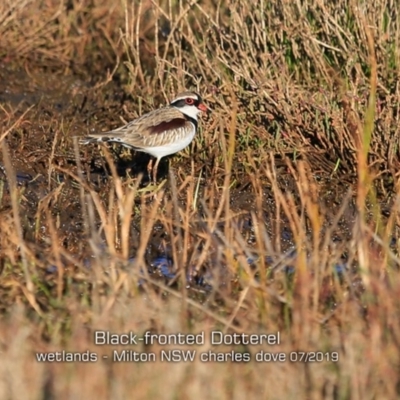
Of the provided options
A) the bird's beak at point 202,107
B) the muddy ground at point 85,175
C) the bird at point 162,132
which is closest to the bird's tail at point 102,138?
the bird at point 162,132

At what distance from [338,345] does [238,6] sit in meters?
4.12

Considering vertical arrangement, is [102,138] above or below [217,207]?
above

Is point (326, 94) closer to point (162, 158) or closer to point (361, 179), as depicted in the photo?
point (162, 158)

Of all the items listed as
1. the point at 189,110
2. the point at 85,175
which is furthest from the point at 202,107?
the point at 85,175

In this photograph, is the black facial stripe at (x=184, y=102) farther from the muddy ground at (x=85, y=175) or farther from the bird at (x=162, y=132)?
the muddy ground at (x=85, y=175)

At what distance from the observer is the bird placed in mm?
7465

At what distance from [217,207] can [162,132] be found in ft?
2.29

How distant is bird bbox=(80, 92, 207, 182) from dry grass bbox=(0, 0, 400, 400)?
0.66ft

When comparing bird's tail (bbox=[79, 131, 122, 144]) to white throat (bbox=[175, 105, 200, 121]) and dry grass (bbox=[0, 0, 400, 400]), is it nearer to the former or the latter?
dry grass (bbox=[0, 0, 400, 400])

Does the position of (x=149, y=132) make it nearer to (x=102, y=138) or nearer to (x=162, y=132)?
(x=162, y=132)

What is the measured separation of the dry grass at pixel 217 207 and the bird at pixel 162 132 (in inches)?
7.9

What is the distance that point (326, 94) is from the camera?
24.6 ft

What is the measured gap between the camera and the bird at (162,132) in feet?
24.5

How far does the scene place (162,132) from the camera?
7496 mm
